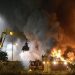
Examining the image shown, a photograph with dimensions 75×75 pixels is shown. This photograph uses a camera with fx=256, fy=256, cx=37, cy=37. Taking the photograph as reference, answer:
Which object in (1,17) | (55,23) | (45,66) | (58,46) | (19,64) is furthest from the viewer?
(1,17)

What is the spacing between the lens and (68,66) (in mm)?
33438

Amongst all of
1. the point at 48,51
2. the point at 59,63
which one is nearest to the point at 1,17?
the point at 48,51

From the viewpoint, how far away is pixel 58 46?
132 feet

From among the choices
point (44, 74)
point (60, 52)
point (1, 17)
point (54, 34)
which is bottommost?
point (44, 74)

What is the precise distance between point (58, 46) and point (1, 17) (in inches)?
914

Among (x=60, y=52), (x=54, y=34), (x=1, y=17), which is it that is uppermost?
(x=1, y=17)

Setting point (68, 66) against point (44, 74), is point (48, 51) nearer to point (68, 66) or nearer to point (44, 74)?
point (68, 66)

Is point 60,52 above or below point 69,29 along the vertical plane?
below

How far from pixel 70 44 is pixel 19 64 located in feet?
32.7

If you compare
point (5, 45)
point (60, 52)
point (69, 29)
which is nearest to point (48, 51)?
point (60, 52)

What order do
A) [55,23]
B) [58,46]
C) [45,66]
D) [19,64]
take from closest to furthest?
[45,66], [19,64], [58,46], [55,23]

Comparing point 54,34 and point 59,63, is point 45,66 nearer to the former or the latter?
point 59,63

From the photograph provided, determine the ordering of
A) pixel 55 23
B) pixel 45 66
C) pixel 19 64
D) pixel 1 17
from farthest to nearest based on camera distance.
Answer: pixel 1 17, pixel 55 23, pixel 19 64, pixel 45 66

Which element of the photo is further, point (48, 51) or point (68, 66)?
point (48, 51)
